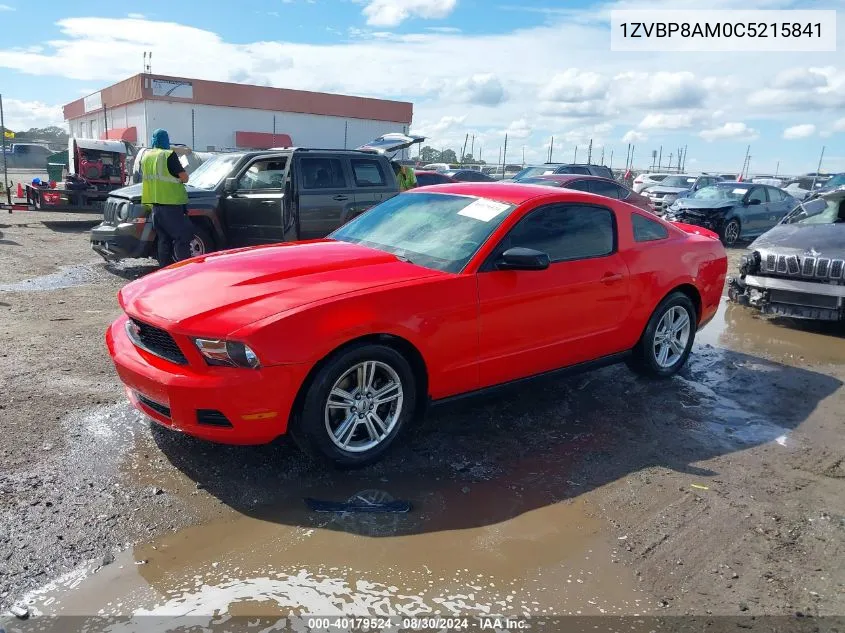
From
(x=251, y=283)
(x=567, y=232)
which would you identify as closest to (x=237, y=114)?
(x=567, y=232)

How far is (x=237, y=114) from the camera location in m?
43.2

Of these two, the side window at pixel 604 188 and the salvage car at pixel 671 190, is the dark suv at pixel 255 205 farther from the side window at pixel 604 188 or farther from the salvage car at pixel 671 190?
the salvage car at pixel 671 190

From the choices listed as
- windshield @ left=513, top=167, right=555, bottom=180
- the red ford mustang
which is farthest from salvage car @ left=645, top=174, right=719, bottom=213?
the red ford mustang

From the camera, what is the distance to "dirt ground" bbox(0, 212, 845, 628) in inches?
111

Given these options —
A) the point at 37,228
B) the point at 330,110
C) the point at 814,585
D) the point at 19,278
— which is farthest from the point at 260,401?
the point at 330,110

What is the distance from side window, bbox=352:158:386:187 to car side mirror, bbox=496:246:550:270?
19.1 ft

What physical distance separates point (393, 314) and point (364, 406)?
54 cm

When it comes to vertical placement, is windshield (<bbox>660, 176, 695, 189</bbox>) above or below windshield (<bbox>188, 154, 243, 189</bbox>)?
above

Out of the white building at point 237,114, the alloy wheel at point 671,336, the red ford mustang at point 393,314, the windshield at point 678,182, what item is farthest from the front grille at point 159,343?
the white building at point 237,114

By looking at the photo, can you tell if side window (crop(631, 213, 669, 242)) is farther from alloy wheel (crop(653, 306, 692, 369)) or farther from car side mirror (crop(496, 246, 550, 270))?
car side mirror (crop(496, 246, 550, 270))

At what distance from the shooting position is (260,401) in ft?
11.1

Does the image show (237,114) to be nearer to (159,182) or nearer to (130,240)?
(130,240)

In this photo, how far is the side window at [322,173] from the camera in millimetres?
9016

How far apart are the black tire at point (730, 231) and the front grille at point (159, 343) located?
14.3 metres
